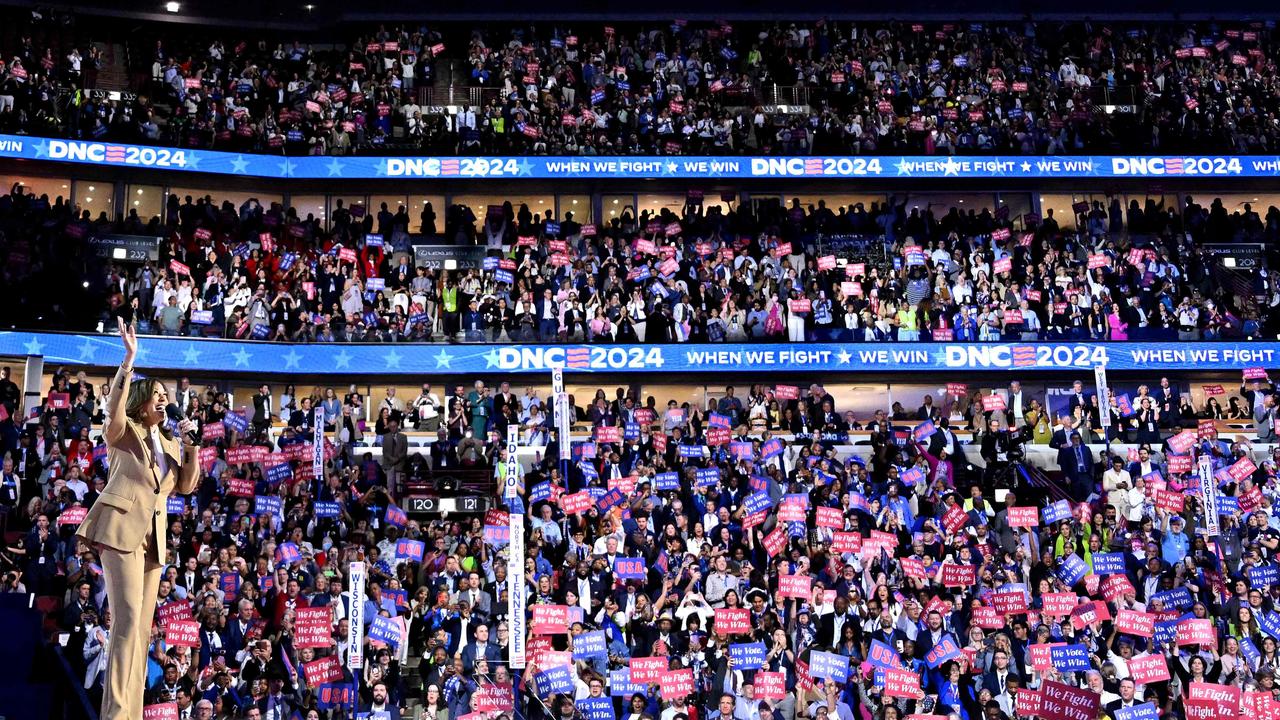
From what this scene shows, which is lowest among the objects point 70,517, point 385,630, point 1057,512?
point 385,630

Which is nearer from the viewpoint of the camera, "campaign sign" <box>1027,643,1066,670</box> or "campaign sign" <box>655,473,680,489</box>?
"campaign sign" <box>1027,643,1066,670</box>

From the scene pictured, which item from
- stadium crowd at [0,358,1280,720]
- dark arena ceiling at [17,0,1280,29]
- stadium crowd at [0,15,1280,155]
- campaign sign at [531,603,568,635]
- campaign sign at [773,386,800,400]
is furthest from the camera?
dark arena ceiling at [17,0,1280,29]

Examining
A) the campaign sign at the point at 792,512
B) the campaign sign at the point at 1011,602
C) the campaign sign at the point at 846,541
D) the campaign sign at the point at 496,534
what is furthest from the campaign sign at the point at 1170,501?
the campaign sign at the point at 496,534

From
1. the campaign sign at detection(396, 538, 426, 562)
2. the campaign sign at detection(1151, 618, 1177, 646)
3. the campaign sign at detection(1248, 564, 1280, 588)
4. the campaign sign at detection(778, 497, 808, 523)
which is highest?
the campaign sign at detection(778, 497, 808, 523)

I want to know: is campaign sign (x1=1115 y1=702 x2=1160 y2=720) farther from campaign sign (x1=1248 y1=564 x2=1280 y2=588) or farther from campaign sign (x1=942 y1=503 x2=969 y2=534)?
campaign sign (x1=942 y1=503 x2=969 y2=534)

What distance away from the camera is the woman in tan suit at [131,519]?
6.40 metres

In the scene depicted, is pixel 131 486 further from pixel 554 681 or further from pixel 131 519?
pixel 554 681

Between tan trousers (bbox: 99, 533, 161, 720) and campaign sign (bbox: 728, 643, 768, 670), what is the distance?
1031 centimetres

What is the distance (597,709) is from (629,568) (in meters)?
2.88

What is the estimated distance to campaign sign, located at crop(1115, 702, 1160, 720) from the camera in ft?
51.1

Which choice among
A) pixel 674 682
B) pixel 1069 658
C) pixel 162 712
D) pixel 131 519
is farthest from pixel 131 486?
pixel 1069 658

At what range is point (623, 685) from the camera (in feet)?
52.6

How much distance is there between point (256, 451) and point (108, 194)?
49.2ft

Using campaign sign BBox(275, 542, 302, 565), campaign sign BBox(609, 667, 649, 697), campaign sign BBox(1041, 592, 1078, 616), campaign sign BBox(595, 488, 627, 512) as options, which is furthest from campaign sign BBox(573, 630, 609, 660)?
campaign sign BBox(1041, 592, 1078, 616)
